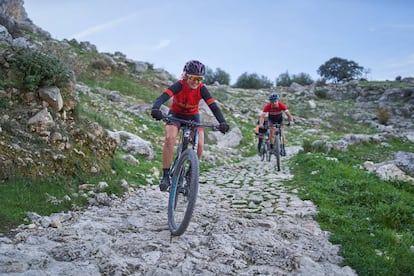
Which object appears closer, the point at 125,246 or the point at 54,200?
the point at 125,246

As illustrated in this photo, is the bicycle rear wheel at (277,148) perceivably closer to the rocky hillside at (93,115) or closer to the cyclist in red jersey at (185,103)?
the rocky hillside at (93,115)

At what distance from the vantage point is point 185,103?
5.98 meters

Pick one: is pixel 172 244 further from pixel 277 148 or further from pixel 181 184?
pixel 277 148

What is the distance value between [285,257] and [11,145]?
4.62 metres

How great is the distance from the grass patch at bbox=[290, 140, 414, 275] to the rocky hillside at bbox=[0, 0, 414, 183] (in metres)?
4.41

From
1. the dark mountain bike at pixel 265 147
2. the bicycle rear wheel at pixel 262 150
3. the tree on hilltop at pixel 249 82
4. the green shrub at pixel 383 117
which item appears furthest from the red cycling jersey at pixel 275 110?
the tree on hilltop at pixel 249 82

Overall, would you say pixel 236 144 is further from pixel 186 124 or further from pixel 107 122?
pixel 186 124

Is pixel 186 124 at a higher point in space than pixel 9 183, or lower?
higher

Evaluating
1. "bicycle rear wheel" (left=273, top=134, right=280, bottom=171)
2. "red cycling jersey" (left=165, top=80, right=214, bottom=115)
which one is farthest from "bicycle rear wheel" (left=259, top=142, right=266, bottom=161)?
"red cycling jersey" (left=165, top=80, right=214, bottom=115)

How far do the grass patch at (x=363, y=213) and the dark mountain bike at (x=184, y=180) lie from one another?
203 cm

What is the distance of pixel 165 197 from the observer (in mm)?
6988

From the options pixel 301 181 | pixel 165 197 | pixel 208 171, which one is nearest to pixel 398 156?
pixel 301 181

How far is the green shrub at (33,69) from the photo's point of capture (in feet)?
21.9

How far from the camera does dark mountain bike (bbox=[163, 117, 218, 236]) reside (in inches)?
176
